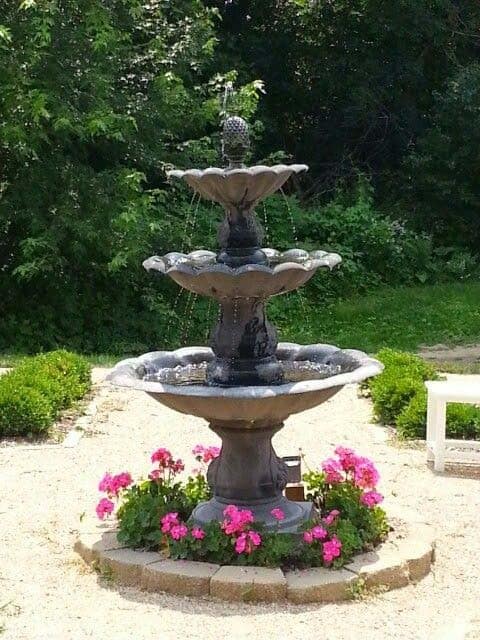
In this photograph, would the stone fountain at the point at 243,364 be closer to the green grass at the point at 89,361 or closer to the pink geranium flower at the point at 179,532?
the pink geranium flower at the point at 179,532

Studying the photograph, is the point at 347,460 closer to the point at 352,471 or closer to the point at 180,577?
the point at 352,471

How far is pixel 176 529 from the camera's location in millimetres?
5008

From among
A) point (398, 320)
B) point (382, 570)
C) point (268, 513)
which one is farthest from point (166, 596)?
point (398, 320)

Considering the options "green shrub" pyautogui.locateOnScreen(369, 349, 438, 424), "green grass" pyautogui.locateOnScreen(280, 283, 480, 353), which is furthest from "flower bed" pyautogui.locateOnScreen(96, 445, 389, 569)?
"green grass" pyautogui.locateOnScreen(280, 283, 480, 353)

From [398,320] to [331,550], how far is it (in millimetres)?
10346

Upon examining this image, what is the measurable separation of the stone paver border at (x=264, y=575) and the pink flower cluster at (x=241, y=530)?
0.35 feet

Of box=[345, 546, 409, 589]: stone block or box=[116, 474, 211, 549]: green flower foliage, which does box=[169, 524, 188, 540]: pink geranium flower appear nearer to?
box=[116, 474, 211, 549]: green flower foliage

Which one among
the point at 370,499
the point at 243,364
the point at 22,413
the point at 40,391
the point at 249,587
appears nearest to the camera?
the point at 249,587

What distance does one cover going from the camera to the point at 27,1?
38.5 feet

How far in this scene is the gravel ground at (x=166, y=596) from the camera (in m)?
4.38

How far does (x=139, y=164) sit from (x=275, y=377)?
31.2 feet

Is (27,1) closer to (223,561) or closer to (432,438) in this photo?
(432,438)

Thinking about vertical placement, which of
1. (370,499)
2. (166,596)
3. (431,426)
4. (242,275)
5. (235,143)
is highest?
(235,143)

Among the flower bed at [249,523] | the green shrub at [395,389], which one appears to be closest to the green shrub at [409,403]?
the green shrub at [395,389]
